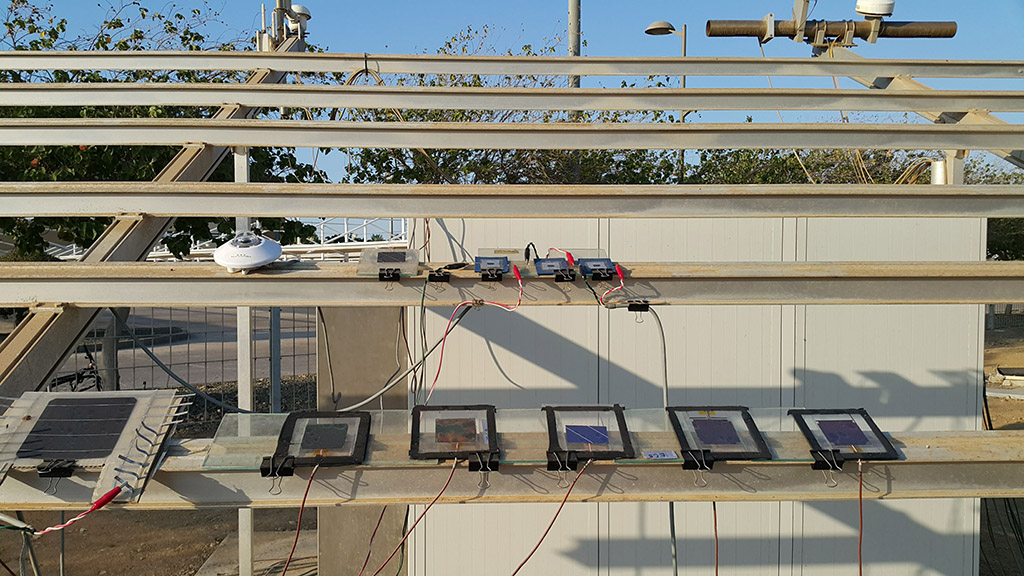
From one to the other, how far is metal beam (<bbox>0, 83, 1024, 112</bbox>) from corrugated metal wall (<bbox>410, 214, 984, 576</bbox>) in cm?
69

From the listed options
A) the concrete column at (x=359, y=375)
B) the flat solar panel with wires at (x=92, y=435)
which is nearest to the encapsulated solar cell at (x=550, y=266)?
the flat solar panel with wires at (x=92, y=435)

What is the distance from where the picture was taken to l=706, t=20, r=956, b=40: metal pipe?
482 centimetres

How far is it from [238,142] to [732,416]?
246 cm

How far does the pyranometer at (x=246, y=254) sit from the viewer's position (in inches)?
84.6

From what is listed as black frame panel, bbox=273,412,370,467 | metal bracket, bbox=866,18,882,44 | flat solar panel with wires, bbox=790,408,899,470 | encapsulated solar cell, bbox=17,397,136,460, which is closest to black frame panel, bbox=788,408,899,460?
flat solar panel with wires, bbox=790,408,899,470

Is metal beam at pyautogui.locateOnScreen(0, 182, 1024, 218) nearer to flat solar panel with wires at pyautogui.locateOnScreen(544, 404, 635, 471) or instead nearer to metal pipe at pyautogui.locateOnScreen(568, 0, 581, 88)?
flat solar panel with wires at pyautogui.locateOnScreen(544, 404, 635, 471)

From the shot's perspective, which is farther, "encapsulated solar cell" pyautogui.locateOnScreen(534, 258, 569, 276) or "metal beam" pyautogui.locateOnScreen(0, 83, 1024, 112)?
"metal beam" pyautogui.locateOnScreen(0, 83, 1024, 112)

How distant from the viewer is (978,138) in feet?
11.1

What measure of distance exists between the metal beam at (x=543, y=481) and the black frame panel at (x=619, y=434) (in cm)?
3

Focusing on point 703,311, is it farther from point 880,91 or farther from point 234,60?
point 234,60

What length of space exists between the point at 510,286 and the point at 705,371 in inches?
91.7

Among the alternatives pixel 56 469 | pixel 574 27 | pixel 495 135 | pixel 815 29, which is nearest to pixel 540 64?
pixel 495 135

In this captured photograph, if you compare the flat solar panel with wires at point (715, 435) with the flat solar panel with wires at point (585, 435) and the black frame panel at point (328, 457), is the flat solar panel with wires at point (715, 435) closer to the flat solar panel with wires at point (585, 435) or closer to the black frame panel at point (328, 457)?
the flat solar panel with wires at point (585, 435)

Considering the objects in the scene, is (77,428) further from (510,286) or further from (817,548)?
(817,548)
